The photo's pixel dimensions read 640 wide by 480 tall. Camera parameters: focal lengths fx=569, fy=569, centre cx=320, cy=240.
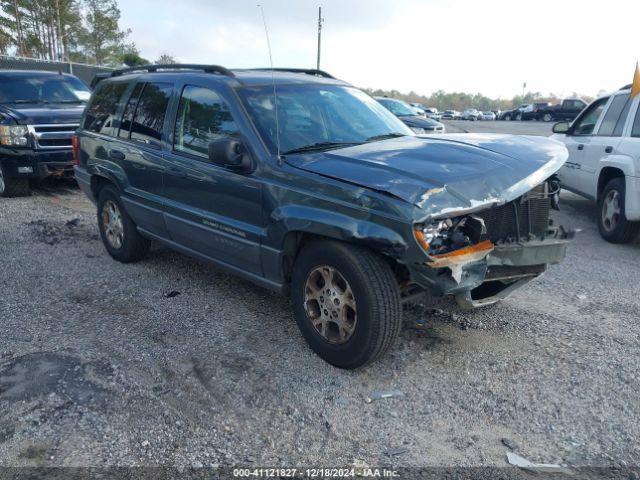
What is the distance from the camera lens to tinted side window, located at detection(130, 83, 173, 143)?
4.90m

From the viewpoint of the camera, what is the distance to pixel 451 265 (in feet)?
10.7

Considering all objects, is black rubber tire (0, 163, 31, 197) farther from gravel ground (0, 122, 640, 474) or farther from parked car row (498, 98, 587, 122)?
parked car row (498, 98, 587, 122)

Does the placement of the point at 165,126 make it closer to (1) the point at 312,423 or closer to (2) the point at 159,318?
(2) the point at 159,318

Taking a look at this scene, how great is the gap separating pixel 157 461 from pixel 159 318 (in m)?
1.87

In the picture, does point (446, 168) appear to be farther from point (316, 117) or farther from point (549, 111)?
point (549, 111)

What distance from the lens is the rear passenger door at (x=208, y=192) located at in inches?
161

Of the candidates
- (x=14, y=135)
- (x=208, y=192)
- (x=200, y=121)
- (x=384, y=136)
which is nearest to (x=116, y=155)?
(x=200, y=121)

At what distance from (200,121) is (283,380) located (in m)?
2.19

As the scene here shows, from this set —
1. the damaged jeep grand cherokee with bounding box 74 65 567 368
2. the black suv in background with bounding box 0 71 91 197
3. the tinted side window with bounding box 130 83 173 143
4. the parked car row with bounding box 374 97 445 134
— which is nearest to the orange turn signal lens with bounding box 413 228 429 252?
the damaged jeep grand cherokee with bounding box 74 65 567 368

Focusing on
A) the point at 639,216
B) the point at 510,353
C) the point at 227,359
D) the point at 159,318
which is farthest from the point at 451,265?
the point at 639,216

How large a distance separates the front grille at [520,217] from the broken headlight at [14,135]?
25.6ft

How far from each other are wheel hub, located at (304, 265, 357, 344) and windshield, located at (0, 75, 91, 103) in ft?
27.4

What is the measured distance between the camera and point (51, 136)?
8.98 meters

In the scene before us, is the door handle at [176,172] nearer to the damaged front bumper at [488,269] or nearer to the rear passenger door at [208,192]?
the rear passenger door at [208,192]
